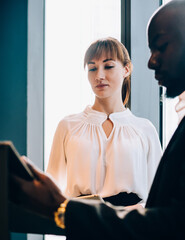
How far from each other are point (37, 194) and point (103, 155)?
884 millimetres

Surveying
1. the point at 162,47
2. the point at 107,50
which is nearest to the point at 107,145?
the point at 107,50

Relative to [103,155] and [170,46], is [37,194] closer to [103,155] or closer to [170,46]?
[170,46]

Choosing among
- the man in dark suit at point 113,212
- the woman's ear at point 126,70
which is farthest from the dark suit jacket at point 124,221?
the woman's ear at point 126,70

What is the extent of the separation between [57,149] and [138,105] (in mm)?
904

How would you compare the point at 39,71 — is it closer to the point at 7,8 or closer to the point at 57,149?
the point at 7,8

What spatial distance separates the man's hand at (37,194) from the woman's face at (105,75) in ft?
3.11

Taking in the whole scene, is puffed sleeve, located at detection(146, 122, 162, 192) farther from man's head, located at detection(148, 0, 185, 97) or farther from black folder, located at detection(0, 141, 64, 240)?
black folder, located at detection(0, 141, 64, 240)

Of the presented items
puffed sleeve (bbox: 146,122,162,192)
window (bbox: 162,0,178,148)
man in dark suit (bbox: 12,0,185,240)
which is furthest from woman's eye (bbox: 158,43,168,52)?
window (bbox: 162,0,178,148)

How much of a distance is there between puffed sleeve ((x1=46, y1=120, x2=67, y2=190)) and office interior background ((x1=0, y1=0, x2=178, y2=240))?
0.32m

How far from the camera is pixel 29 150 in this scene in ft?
5.84

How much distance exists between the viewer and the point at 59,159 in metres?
1.50

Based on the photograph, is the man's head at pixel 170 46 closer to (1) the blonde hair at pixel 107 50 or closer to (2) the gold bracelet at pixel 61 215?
(2) the gold bracelet at pixel 61 215

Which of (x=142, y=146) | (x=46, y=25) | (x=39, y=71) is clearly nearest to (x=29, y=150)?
(x=39, y=71)

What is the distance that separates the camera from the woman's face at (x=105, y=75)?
57.7 inches
